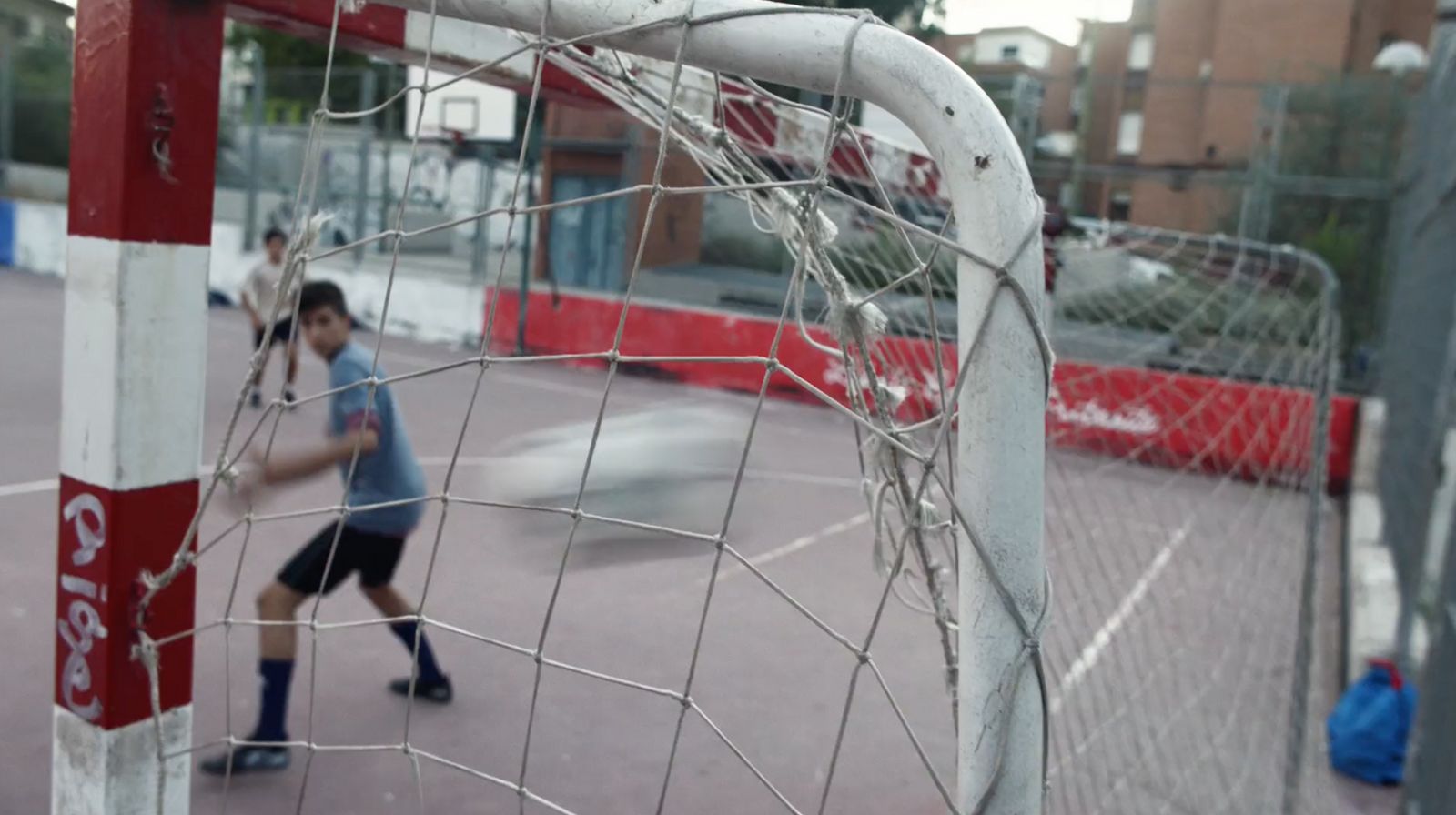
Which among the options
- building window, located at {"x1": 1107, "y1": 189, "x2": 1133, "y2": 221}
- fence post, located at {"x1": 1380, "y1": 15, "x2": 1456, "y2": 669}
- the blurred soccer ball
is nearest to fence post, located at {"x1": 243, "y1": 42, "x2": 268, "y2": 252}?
building window, located at {"x1": 1107, "y1": 189, "x2": 1133, "y2": 221}

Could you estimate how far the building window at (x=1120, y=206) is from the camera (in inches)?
562

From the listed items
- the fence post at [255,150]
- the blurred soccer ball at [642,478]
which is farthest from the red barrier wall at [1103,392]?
the fence post at [255,150]

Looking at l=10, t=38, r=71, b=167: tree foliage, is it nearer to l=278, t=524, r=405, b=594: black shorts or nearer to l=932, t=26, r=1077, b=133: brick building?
l=932, t=26, r=1077, b=133: brick building

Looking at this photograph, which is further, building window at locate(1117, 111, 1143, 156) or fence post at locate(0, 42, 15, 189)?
fence post at locate(0, 42, 15, 189)

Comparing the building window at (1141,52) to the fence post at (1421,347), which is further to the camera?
the building window at (1141,52)

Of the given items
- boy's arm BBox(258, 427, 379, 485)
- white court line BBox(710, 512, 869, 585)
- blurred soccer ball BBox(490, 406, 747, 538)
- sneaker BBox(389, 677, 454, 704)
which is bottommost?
sneaker BBox(389, 677, 454, 704)

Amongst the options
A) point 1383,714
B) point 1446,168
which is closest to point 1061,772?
point 1383,714

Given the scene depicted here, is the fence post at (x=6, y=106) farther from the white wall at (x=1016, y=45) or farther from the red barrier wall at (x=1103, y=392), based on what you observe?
the white wall at (x=1016, y=45)

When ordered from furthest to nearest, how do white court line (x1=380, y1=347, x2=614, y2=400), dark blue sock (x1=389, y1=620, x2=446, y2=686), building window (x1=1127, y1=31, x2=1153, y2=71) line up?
building window (x1=1127, y1=31, x2=1153, y2=71), white court line (x1=380, y1=347, x2=614, y2=400), dark blue sock (x1=389, y1=620, x2=446, y2=686)

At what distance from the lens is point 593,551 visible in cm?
519

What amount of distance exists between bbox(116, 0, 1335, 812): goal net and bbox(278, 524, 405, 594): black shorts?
195mm

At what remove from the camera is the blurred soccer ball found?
4062 millimetres

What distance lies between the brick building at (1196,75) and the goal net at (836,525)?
3656 millimetres

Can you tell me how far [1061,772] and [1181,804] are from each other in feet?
1.98
